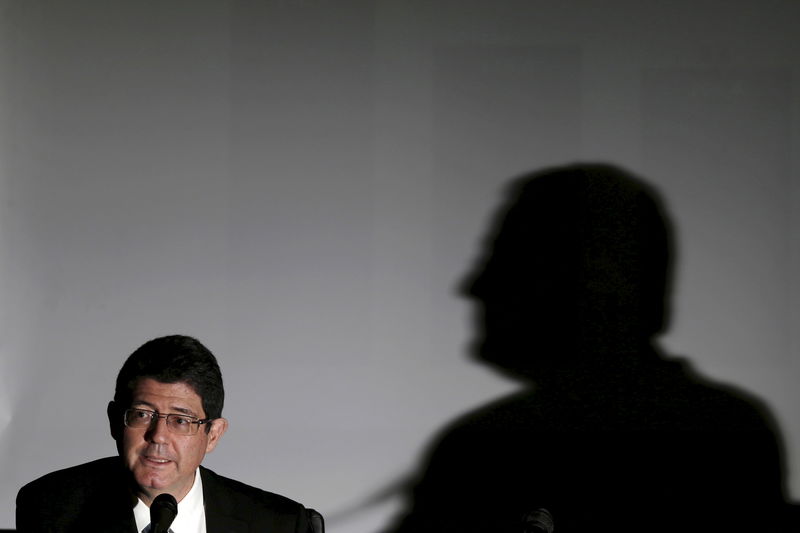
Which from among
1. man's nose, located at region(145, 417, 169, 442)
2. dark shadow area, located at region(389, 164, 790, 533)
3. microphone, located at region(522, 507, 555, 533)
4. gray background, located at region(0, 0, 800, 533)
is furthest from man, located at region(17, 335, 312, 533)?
dark shadow area, located at region(389, 164, 790, 533)

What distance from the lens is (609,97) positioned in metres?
2.86

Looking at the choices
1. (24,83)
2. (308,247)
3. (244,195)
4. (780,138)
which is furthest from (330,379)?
(780,138)

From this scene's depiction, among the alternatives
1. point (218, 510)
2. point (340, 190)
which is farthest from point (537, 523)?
point (340, 190)

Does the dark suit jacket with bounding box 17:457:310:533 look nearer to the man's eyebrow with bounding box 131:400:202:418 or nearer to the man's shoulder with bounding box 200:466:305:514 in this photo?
the man's shoulder with bounding box 200:466:305:514

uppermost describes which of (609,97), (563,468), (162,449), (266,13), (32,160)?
(266,13)

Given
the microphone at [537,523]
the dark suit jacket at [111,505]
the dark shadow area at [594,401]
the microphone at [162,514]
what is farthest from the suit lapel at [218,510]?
the dark shadow area at [594,401]

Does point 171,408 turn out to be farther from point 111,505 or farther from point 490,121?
point 490,121

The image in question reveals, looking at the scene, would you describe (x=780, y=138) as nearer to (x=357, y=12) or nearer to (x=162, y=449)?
(x=357, y=12)

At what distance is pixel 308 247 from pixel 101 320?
0.63 metres

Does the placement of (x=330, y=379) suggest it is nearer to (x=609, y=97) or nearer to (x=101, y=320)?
(x=101, y=320)

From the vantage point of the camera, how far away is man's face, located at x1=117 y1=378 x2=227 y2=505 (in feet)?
6.04

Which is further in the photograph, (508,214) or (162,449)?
(508,214)

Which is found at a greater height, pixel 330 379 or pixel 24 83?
pixel 24 83

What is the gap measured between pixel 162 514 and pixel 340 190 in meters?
1.51
